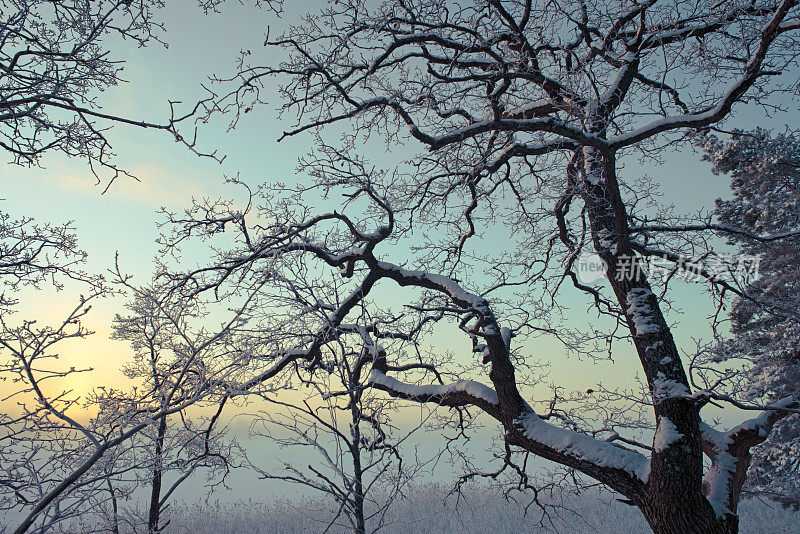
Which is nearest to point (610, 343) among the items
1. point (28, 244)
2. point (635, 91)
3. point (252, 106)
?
point (635, 91)

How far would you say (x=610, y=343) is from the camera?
7.68m

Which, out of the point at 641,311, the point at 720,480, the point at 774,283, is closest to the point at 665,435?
the point at 720,480

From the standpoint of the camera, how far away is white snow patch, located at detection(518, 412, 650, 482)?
564cm

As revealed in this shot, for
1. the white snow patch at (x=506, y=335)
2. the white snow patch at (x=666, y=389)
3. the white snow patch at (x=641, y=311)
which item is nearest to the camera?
the white snow patch at (x=666, y=389)

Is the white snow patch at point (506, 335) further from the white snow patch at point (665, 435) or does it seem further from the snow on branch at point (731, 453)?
the snow on branch at point (731, 453)

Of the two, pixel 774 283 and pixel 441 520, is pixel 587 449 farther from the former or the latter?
pixel 441 520

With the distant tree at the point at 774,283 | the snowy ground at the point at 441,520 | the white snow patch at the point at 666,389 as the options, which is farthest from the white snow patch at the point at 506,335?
the snowy ground at the point at 441,520

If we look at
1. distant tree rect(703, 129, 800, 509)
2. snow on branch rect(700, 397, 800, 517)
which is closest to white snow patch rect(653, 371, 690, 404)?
snow on branch rect(700, 397, 800, 517)

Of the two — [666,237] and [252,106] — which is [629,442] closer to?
[666,237]

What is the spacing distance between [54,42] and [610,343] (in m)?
8.10

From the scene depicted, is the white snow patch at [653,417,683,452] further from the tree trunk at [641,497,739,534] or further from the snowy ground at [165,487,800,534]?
the snowy ground at [165,487,800,534]

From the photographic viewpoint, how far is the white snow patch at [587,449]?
5637mm

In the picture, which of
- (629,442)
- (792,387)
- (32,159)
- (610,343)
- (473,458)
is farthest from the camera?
(792,387)

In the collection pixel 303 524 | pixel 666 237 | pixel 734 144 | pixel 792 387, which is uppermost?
pixel 734 144
